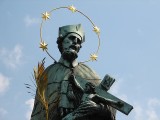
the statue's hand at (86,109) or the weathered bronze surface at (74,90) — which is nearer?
the statue's hand at (86,109)

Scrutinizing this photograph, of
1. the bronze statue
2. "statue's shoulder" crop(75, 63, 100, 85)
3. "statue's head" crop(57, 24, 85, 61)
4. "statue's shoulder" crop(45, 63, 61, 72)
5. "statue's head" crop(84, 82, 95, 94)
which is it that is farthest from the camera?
"statue's shoulder" crop(45, 63, 61, 72)

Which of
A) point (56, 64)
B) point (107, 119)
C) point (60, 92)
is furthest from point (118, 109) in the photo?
point (56, 64)

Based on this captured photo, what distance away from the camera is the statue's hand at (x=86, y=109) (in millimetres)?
9992

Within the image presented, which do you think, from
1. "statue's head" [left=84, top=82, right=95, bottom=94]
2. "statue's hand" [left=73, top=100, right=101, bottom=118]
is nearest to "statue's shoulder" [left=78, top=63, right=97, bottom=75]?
"statue's head" [left=84, top=82, right=95, bottom=94]

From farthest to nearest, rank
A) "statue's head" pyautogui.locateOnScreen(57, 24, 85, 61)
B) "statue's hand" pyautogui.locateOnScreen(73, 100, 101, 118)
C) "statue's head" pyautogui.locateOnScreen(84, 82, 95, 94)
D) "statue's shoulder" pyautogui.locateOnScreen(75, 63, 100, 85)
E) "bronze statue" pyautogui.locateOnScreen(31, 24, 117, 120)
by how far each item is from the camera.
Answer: "statue's head" pyautogui.locateOnScreen(57, 24, 85, 61) < "statue's shoulder" pyautogui.locateOnScreen(75, 63, 100, 85) < "statue's head" pyautogui.locateOnScreen(84, 82, 95, 94) < "bronze statue" pyautogui.locateOnScreen(31, 24, 117, 120) < "statue's hand" pyautogui.locateOnScreen(73, 100, 101, 118)

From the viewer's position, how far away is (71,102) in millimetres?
10500

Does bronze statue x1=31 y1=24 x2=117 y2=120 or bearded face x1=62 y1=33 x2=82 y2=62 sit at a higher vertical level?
bearded face x1=62 y1=33 x2=82 y2=62

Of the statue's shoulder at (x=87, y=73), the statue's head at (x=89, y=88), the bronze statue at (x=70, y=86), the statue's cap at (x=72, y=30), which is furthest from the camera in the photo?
the statue's cap at (x=72, y=30)

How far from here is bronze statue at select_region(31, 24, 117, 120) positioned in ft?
33.3

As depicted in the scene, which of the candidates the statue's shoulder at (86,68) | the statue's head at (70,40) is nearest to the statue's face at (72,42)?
the statue's head at (70,40)

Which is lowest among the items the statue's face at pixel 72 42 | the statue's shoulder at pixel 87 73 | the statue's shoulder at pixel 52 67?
the statue's shoulder at pixel 87 73

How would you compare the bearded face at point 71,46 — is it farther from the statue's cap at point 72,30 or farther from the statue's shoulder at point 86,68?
the statue's shoulder at point 86,68

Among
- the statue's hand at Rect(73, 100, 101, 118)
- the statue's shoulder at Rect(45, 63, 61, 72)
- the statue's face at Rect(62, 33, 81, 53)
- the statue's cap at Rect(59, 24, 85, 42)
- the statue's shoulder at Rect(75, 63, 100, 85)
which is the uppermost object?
the statue's cap at Rect(59, 24, 85, 42)

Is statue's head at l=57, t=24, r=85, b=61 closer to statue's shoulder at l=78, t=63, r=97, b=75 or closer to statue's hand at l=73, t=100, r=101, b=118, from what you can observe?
statue's shoulder at l=78, t=63, r=97, b=75
